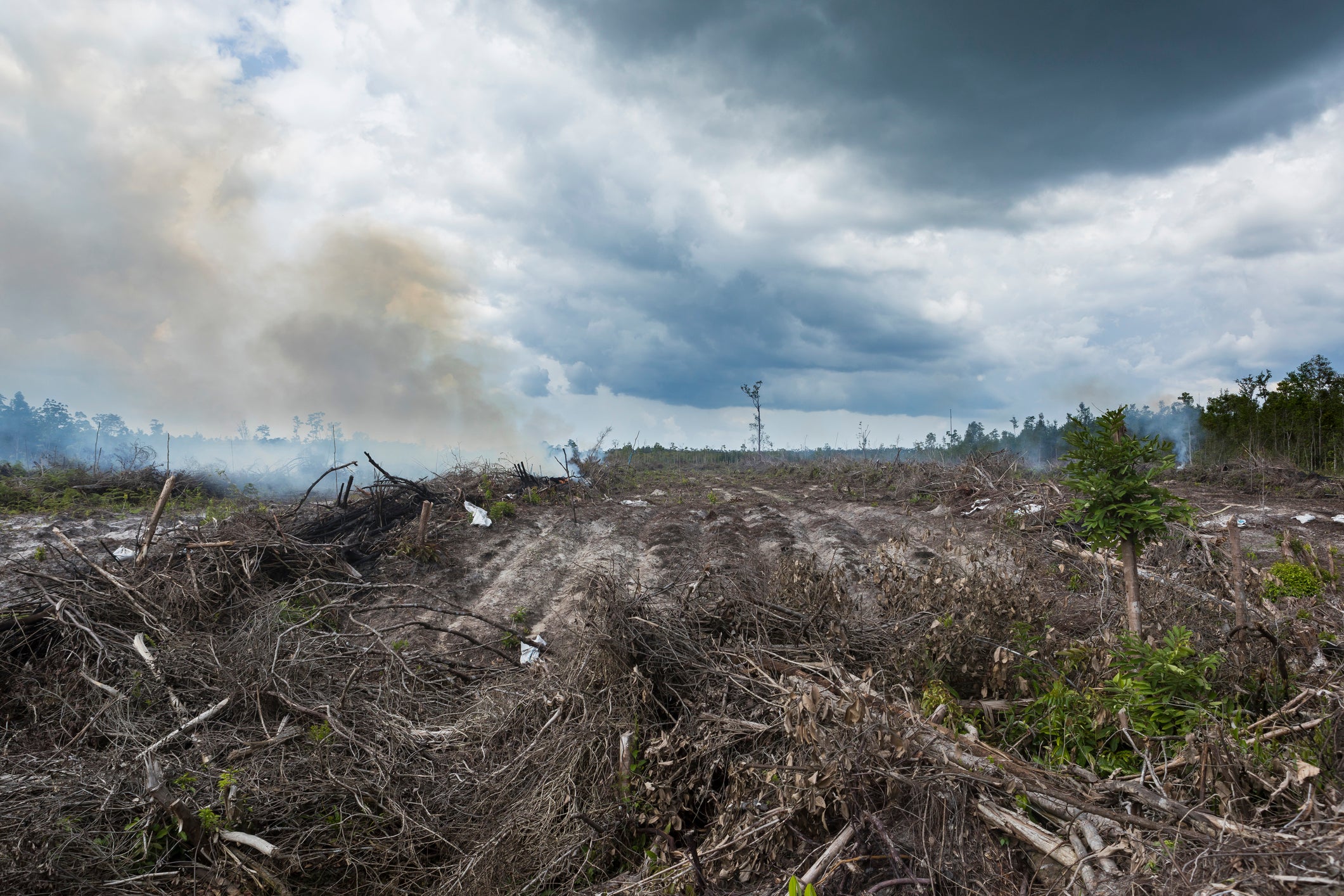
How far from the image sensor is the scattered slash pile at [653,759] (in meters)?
2.68

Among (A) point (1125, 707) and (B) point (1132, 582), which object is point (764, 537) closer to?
(B) point (1132, 582)

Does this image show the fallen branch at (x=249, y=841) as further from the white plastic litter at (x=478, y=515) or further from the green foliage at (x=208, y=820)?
the white plastic litter at (x=478, y=515)

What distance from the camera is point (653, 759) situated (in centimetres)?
410

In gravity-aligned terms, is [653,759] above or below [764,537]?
below

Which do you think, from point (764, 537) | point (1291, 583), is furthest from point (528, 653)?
point (1291, 583)

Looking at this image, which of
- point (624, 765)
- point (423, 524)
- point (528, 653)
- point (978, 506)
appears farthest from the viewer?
point (978, 506)

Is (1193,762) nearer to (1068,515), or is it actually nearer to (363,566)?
(1068,515)

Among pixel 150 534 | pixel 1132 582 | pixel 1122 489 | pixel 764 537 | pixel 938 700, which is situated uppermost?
pixel 1122 489

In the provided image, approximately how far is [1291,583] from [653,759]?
20.0 ft

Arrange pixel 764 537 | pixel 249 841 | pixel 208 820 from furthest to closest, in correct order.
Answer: pixel 764 537 < pixel 208 820 < pixel 249 841

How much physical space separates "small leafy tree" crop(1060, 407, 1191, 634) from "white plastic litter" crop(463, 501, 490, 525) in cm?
1023

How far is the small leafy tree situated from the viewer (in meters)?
4.04

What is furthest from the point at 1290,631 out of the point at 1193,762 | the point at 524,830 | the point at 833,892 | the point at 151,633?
the point at 151,633

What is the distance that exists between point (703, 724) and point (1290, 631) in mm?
3814
